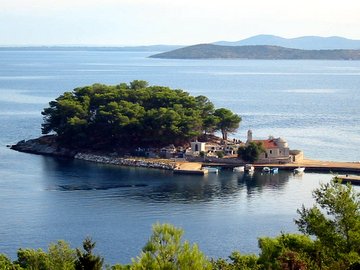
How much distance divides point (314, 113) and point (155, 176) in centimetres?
4453

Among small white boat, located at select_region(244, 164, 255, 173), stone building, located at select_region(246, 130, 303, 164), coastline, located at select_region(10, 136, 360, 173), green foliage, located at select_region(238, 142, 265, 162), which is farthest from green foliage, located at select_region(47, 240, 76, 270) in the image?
stone building, located at select_region(246, 130, 303, 164)

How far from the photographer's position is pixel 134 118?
66.8m

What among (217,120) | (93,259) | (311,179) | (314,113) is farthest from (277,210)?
(314,113)

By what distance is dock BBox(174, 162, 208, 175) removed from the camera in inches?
2346

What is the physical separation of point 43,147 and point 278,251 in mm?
42867

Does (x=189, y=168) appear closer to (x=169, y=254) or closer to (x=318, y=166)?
(x=318, y=166)

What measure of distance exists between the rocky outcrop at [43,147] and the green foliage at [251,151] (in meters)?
A: 13.7

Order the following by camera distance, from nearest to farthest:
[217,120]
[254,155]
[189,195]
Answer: [189,195] < [254,155] < [217,120]

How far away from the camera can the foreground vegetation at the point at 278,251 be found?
843 inches

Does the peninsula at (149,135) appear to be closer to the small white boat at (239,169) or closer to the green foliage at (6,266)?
the small white boat at (239,169)

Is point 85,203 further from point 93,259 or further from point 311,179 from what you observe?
point 93,259

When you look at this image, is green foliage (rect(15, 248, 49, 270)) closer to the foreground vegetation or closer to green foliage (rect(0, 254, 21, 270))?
the foreground vegetation

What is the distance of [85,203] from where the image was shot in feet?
162

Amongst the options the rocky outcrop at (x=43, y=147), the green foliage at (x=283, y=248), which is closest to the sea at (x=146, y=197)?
the rocky outcrop at (x=43, y=147)
